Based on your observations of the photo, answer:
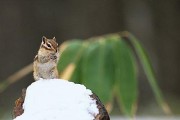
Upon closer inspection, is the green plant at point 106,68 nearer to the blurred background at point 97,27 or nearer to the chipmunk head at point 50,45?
the chipmunk head at point 50,45

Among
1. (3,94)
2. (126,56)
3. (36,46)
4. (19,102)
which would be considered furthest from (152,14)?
(19,102)

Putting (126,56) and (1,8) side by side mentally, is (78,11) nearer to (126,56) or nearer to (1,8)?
(1,8)

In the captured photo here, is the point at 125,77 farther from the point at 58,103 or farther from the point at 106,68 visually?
the point at 58,103

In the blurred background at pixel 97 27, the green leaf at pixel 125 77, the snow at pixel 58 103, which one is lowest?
the snow at pixel 58 103

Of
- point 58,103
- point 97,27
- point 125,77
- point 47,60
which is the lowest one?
point 58,103

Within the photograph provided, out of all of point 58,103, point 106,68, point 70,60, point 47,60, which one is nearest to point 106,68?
point 106,68

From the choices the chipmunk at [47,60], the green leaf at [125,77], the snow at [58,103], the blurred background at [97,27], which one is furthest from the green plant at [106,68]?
the blurred background at [97,27]
